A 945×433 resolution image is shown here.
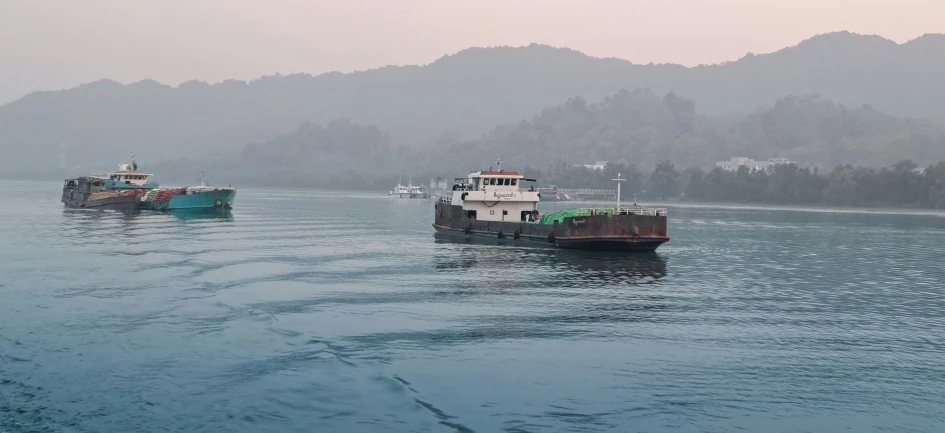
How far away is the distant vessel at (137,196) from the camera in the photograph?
118 m

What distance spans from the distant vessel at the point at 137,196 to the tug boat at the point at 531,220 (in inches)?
1896

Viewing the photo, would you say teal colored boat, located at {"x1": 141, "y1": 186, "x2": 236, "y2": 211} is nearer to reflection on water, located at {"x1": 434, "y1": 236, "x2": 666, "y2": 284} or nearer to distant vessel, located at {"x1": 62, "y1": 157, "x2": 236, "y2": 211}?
distant vessel, located at {"x1": 62, "y1": 157, "x2": 236, "y2": 211}

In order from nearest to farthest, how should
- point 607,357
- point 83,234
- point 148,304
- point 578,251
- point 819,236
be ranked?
point 607,357, point 148,304, point 578,251, point 83,234, point 819,236

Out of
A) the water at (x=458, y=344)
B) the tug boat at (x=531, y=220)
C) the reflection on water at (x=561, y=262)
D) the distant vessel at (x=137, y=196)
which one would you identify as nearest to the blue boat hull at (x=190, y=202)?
the distant vessel at (x=137, y=196)

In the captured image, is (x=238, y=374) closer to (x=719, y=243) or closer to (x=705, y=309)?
(x=705, y=309)

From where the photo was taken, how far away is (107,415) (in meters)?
22.0

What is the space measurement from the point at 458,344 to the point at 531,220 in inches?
1861

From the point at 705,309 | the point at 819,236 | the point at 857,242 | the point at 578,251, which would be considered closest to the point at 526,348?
the point at 705,309

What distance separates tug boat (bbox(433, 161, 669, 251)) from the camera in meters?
64.2

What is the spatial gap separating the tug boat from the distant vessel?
48.2m

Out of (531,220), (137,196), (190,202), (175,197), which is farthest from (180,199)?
(531,220)

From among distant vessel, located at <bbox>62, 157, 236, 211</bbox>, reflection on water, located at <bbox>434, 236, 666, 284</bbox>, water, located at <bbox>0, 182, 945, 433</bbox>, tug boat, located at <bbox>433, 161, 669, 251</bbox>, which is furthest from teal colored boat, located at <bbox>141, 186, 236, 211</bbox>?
reflection on water, located at <bbox>434, 236, 666, 284</bbox>

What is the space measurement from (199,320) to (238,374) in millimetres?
9893

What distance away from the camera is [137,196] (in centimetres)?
11794
